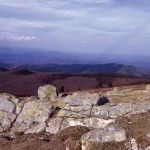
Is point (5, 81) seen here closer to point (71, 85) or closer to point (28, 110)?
point (71, 85)

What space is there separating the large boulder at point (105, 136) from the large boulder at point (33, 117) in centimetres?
842

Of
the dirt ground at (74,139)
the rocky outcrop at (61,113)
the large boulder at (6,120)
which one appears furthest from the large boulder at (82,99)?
the large boulder at (6,120)

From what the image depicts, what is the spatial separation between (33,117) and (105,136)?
35.7 ft

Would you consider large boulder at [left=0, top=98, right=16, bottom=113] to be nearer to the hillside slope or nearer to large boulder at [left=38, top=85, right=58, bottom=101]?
large boulder at [left=38, top=85, right=58, bottom=101]

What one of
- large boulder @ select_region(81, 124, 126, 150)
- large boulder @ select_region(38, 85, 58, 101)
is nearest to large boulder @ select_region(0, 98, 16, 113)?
large boulder @ select_region(38, 85, 58, 101)

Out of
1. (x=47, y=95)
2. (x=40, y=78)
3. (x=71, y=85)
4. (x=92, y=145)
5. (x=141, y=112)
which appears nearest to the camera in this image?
(x=92, y=145)

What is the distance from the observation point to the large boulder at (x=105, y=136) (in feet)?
74.1

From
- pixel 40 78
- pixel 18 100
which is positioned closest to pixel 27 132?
pixel 18 100

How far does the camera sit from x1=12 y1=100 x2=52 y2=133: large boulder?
3131 centimetres

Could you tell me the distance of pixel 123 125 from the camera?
81.5ft

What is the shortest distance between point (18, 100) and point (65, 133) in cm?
1044

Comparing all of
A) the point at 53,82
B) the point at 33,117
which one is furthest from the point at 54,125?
the point at 53,82

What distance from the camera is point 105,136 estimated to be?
2273cm

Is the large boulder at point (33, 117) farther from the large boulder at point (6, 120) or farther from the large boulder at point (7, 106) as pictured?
the large boulder at point (7, 106)
